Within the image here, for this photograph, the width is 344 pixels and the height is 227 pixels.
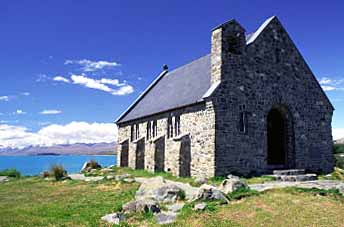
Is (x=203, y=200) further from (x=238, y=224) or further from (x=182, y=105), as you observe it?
(x=182, y=105)

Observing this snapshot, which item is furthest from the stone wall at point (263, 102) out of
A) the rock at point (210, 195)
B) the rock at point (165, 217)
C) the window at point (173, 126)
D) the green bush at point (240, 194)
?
the rock at point (165, 217)

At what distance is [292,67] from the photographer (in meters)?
23.8

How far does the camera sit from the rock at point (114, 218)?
9.98 meters

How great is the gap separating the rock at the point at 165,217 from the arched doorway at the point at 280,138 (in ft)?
45.7

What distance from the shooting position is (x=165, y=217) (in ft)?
33.4

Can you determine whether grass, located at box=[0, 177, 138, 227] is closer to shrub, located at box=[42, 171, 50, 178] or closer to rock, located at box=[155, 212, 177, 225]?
rock, located at box=[155, 212, 177, 225]

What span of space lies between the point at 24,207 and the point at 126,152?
21.3 meters

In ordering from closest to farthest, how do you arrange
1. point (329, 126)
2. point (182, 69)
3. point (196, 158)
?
1. point (196, 158)
2. point (329, 126)
3. point (182, 69)

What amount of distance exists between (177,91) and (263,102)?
26.2ft

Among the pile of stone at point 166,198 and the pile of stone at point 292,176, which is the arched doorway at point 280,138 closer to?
the pile of stone at point 292,176

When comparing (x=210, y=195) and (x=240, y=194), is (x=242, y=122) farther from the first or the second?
(x=210, y=195)

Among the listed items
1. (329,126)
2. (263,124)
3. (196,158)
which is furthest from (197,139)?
(329,126)

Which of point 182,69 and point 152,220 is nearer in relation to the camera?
point 152,220

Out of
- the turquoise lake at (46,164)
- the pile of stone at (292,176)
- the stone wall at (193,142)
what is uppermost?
the stone wall at (193,142)
